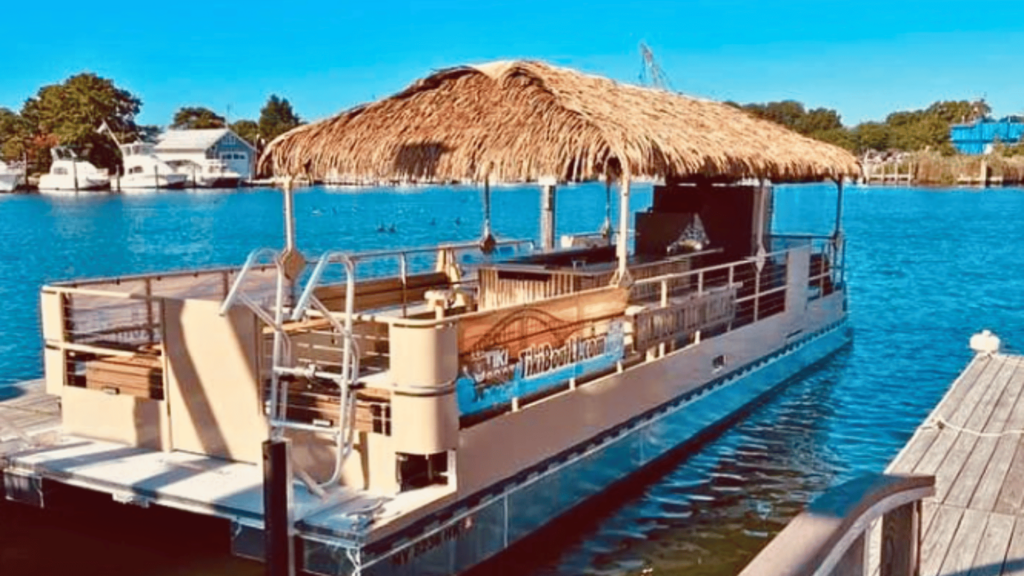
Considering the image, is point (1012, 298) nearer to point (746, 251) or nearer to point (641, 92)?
point (746, 251)

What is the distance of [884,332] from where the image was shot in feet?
62.6

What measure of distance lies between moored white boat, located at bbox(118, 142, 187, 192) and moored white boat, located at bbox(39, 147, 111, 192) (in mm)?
3520

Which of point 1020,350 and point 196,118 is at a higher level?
point 196,118

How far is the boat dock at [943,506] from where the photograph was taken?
2.07m

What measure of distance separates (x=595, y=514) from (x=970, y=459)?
316 centimetres

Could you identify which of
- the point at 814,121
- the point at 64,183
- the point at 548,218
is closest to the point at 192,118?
the point at 64,183

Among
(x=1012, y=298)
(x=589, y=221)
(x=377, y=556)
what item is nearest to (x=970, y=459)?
(x=377, y=556)

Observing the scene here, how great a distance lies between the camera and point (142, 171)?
106 m

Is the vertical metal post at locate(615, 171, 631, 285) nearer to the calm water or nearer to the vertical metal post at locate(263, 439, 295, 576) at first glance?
the calm water

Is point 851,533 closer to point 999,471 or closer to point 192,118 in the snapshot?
point 999,471

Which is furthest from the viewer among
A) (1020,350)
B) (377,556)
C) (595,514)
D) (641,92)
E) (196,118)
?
(196,118)

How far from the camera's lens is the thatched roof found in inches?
322

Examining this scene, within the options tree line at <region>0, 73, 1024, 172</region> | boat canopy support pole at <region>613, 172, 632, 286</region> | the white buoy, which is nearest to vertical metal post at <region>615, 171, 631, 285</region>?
boat canopy support pole at <region>613, 172, 632, 286</region>

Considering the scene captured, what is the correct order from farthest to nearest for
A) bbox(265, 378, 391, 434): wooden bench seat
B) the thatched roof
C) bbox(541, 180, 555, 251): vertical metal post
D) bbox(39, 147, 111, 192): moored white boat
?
1. bbox(39, 147, 111, 192): moored white boat
2. bbox(541, 180, 555, 251): vertical metal post
3. the thatched roof
4. bbox(265, 378, 391, 434): wooden bench seat
